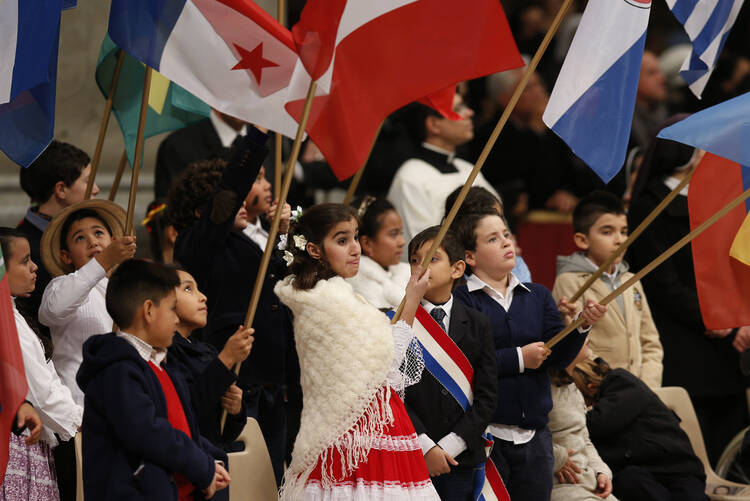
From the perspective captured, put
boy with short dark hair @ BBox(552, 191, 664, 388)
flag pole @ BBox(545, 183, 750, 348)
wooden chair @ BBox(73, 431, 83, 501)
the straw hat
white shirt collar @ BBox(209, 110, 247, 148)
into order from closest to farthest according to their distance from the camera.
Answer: wooden chair @ BBox(73, 431, 83, 501)
flag pole @ BBox(545, 183, 750, 348)
the straw hat
boy with short dark hair @ BBox(552, 191, 664, 388)
white shirt collar @ BBox(209, 110, 247, 148)

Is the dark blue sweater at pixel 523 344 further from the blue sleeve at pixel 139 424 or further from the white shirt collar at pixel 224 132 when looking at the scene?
the white shirt collar at pixel 224 132

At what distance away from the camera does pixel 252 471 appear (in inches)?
198

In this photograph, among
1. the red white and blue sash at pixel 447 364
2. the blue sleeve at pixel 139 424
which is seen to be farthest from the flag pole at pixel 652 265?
the blue sleeve at pixel 139 424

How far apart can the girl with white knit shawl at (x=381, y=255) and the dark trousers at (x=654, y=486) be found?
1434 millimetres

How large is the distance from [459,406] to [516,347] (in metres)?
0.45

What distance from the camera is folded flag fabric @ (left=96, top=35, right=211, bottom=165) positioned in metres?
6.00

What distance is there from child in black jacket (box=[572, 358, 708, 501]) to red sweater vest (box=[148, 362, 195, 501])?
242cm

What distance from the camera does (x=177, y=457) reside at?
4184mm

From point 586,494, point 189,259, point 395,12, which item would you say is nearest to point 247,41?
point 395,12

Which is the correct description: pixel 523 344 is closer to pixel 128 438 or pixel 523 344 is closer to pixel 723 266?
pixel 723 266

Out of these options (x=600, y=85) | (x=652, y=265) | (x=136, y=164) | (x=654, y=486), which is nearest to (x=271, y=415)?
(x=136, y=164)

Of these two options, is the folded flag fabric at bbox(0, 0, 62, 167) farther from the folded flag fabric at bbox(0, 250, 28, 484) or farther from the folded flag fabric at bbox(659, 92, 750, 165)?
the folded flag fabric at bbox(659, 92, 750, 165)

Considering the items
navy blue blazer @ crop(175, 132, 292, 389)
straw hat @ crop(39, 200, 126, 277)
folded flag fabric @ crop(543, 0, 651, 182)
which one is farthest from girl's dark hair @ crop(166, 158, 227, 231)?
folded flag fabric @ crop(543, 0, 651, 182)

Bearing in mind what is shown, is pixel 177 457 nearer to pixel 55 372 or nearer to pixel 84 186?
pixel 55 372
